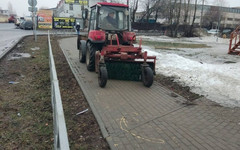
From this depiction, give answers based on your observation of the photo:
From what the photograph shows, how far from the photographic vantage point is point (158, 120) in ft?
16.0

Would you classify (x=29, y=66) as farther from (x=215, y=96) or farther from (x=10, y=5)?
(x=10, y=5)

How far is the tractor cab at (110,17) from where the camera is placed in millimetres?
8586

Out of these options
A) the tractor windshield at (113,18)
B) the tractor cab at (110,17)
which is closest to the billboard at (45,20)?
the tractor cab at (110,17)

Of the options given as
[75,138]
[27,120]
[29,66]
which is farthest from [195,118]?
[29,66]

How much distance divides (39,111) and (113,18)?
5.01m

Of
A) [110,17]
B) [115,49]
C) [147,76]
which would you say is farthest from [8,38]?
[147,76]

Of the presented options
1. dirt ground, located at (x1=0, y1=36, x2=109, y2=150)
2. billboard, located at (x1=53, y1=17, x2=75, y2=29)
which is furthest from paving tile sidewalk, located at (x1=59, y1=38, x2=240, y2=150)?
billboard, located at (x1=53, y1=17, x2=75, y2=29)

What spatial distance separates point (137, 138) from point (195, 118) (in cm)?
171

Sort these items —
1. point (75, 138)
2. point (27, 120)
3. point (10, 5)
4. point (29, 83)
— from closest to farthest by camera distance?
point (75, 138) < point (27, 120) < point (29, 83) < point (10, 5)

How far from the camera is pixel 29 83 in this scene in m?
7.22

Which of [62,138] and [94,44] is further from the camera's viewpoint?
[94,44]

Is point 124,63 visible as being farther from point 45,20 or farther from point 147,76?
point 45,20

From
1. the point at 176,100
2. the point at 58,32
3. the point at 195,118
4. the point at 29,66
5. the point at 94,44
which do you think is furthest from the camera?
the point at 58,32

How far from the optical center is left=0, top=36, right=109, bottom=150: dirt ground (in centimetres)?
393
